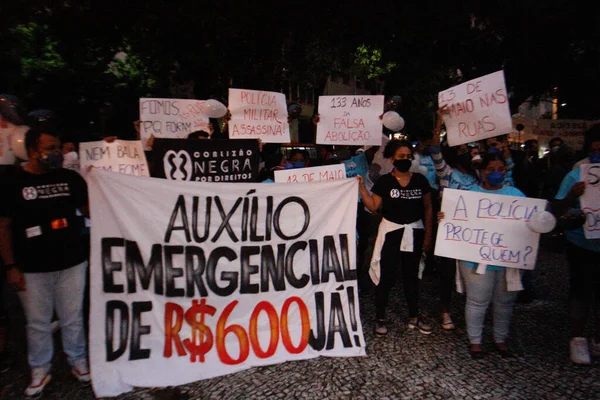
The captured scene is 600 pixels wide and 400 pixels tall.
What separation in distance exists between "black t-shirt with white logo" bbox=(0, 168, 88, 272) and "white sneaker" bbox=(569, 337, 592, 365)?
13.8 ft

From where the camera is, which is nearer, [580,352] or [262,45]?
[580,352]

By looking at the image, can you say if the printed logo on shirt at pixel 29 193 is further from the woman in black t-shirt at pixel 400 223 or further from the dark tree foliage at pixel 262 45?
the dark tree foliage at pixel 262 45

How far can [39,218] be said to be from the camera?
3215 millimetres

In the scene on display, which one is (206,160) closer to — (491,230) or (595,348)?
(491,230)

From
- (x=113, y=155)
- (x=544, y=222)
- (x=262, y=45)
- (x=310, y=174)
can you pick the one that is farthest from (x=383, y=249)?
(x=262, y=45)

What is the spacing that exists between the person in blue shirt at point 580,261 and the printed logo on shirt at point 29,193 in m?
4.14

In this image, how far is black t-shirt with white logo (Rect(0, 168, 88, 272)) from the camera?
10.4 ft

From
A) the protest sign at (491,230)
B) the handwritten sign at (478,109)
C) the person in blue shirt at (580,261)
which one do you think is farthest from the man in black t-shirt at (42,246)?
the person in blue shirt at (580,261)

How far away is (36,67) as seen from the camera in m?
12.3

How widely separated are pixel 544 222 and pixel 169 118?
437cm

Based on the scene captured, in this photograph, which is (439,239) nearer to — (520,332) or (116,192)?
(520,332)

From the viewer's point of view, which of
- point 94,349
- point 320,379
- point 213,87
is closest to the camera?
point 94,349

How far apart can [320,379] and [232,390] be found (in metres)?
0.69

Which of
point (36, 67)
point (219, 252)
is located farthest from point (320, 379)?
point (36, 67)
